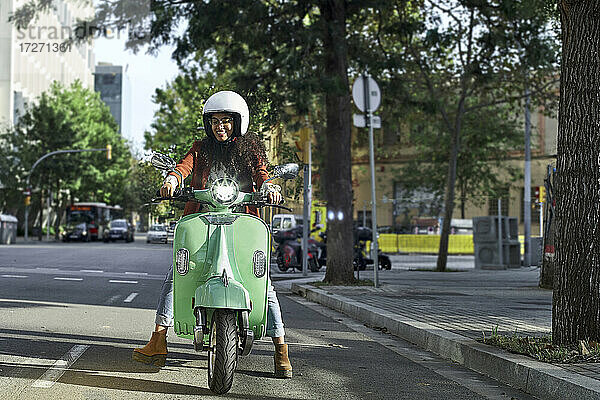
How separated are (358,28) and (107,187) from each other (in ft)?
148

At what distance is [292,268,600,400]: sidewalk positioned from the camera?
18.1 feet

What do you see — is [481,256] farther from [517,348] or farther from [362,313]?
[517,348]

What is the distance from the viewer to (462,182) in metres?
41.4

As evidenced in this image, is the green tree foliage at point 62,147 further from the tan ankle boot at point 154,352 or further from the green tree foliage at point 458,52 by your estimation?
the tan ankle boot at point 154,352

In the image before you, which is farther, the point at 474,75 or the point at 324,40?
the point at 474,75

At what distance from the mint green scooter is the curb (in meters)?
1.86

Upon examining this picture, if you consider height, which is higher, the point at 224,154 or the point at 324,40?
the point at 324,40

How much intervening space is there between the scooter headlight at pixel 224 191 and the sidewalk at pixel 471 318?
237 cm

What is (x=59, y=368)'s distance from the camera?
5910mm

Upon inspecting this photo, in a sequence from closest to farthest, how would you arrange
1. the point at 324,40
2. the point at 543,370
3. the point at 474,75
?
1. the point at 543,370
2. the point at 324,40
3. the point at 474,75

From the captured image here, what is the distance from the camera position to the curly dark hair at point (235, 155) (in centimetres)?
592

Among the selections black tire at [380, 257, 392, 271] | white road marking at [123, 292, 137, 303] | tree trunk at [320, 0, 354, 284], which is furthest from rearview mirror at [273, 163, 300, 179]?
black tire at [380, 257, 392, 271]

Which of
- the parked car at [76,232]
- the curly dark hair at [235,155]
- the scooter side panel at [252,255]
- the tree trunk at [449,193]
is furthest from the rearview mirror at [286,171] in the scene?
the parked car at [76,232]

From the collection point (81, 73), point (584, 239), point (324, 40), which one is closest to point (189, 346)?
point (584, 239)
